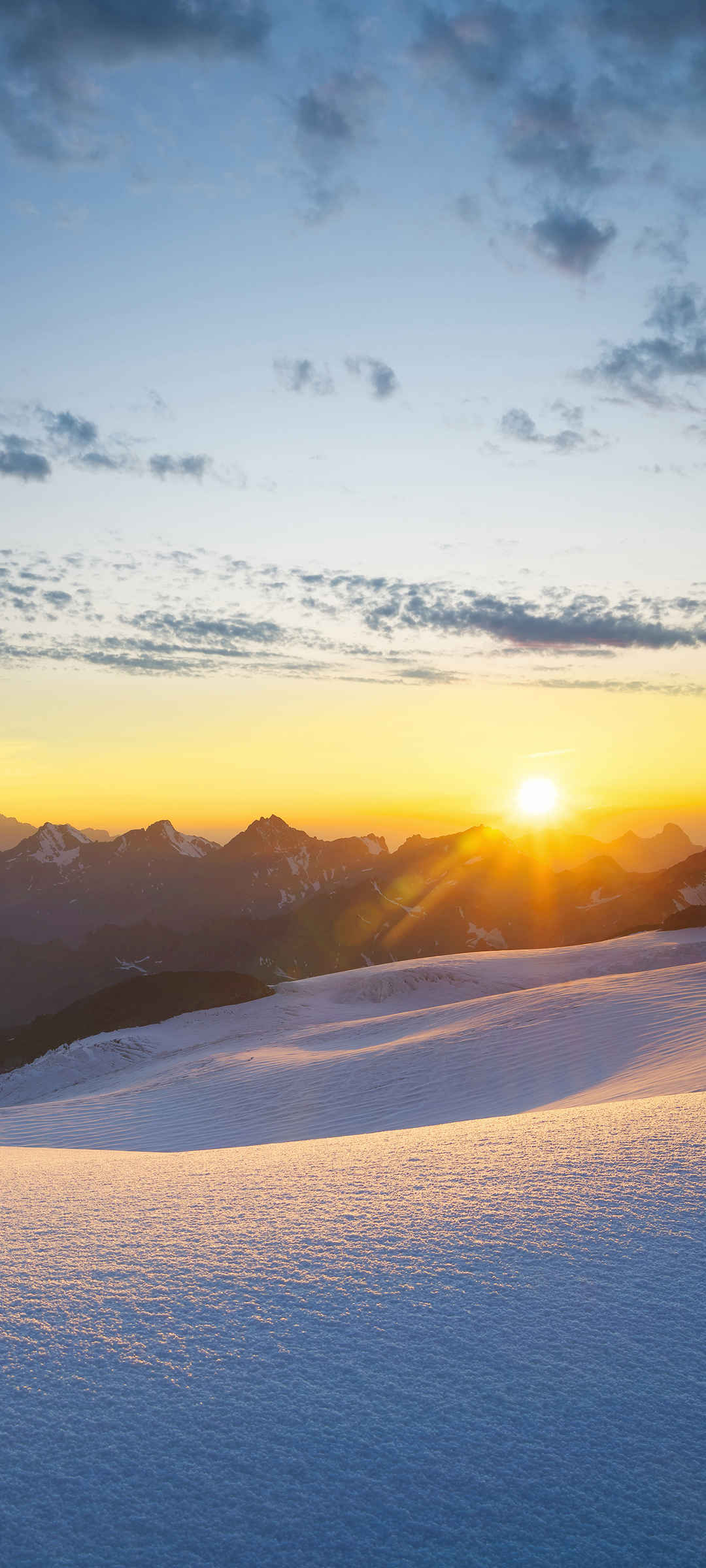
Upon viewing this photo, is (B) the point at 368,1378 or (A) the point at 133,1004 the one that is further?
(A) the point at 133,1004

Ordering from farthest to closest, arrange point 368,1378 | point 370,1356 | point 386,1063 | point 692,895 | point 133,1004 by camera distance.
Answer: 1. point 692,895
2. point 133,1004
3. point 386,1063
4. point 370,1356
5. point 368,1378

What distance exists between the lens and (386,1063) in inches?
873

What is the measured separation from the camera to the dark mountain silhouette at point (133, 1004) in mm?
69375

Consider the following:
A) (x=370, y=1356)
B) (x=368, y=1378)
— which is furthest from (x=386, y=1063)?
(x=368, y=1378)

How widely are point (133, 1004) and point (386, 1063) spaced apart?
59694mm

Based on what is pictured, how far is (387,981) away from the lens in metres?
40.4

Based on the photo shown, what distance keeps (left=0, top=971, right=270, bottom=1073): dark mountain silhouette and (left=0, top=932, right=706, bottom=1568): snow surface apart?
61.3m

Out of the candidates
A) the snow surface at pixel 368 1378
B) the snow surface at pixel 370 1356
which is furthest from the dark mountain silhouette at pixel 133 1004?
the snow surface at pixel 368 1378

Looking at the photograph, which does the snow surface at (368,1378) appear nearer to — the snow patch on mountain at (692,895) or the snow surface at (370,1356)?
the snow surface at (370,1356)

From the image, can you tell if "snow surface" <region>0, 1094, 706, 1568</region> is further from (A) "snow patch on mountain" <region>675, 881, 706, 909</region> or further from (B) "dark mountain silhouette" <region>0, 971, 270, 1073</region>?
(A) "snow patch on mountain" <region>675, 881, 706, 909</region>

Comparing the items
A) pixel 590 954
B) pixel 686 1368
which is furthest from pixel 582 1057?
pixel 590 954

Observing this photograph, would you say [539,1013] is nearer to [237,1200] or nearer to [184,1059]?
[184,1059]

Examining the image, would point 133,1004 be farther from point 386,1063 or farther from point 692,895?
point 692,895

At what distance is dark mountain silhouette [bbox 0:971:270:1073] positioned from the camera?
69.4 meters
